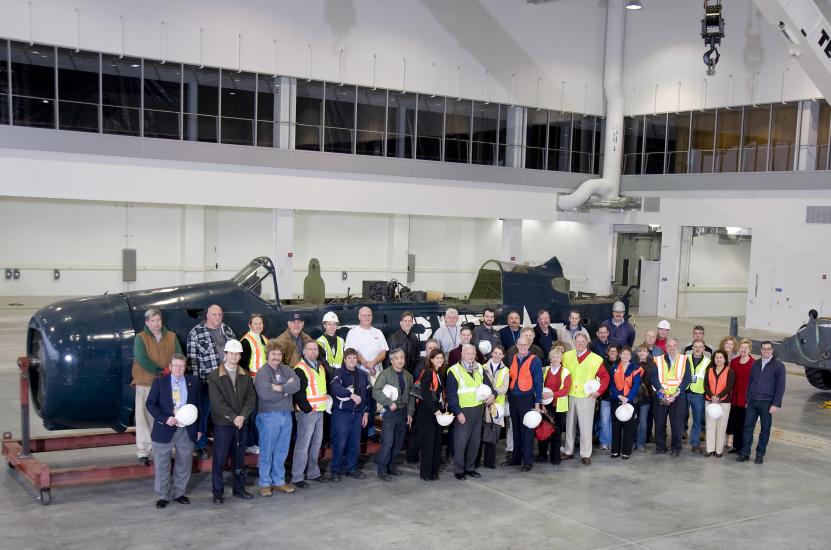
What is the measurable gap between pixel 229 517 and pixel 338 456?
62.3 inches

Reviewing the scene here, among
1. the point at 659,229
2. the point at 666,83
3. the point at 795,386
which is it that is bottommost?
the point at 795,386

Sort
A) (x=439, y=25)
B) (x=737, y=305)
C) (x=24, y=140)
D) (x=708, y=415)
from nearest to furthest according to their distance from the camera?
(x=708, y=415) → (x=24, y=140) → (x=439, y=25) → (x=737, y=305)

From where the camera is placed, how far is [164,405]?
303 inches

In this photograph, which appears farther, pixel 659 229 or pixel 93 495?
pixel 659 229

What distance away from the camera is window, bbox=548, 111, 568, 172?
29.6 meters

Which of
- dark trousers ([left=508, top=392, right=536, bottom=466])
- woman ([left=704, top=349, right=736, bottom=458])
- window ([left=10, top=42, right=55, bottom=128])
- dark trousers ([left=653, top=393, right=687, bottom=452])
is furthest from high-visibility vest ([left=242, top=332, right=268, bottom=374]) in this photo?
window ([left=10, top=42, right=55, bottom=128])

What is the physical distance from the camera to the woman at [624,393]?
33.3ft

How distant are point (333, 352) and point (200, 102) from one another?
649 inches

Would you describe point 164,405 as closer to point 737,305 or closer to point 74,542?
point 74,542

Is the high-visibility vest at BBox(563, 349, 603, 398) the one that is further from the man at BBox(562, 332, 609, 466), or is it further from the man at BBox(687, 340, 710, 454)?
the man at BBox(687, 340, 710, 454)

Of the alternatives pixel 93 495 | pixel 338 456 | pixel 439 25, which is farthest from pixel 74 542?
pixel 439 25

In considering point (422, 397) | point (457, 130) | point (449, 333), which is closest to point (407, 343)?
point (449, 333)

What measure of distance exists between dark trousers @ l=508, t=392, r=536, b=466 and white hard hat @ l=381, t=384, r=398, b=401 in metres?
1.64

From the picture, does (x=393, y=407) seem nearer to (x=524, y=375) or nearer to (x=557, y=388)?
(x=524, y=375)
